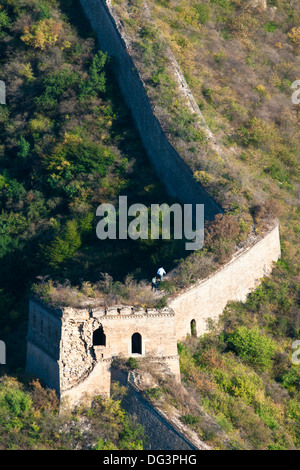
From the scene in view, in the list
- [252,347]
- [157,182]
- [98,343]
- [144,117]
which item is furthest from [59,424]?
[144,117]

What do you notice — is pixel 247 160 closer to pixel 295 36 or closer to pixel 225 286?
pixel 225 286

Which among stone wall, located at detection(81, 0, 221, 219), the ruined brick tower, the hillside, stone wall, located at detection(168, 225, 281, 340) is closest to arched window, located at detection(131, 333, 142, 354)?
the ruined brick tower

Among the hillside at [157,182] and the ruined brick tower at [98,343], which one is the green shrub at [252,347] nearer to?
the hillside at [157,182]

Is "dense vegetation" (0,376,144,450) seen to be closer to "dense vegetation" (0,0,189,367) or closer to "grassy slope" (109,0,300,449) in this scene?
"grassy slope" (109,0,300,449)

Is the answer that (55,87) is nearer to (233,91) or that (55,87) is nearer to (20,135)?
(20,135)
